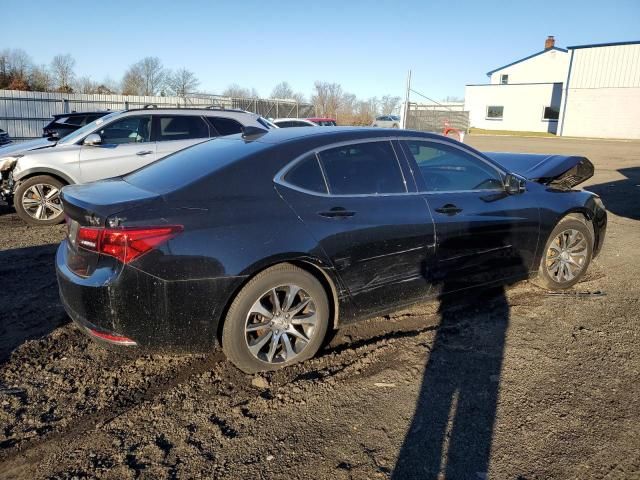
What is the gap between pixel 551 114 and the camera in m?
45.9

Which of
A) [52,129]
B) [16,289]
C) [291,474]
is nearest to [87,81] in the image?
[52,129]

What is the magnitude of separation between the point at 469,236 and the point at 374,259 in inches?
39.3

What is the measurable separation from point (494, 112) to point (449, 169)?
49.6 meters

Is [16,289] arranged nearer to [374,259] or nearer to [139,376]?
[139,376]

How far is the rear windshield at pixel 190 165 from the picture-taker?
3.46 metres

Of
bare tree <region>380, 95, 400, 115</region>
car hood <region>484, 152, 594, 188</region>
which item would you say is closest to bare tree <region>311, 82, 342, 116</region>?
bare tree <region>380, 95, 400, 115</region>

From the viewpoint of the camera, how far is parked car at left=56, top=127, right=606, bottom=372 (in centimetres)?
306

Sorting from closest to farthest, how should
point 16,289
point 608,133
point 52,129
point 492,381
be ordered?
point 492,381 < point 16,289 < point 52,129 < point 608,133

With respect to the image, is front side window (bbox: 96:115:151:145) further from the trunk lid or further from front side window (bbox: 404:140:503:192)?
front side window (bbox: 404:140:503:192)

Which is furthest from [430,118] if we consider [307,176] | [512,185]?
[307,176]

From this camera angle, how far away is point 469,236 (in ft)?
13.9

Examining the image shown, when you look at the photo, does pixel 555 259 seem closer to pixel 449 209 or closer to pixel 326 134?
pixel 449 209

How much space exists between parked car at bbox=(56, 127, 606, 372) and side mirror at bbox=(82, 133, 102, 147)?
4340 mm

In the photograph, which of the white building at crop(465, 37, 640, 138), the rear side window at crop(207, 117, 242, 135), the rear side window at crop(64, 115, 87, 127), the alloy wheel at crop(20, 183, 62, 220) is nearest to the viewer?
the alloy wheel at crop(20, 183, 62, 220)
